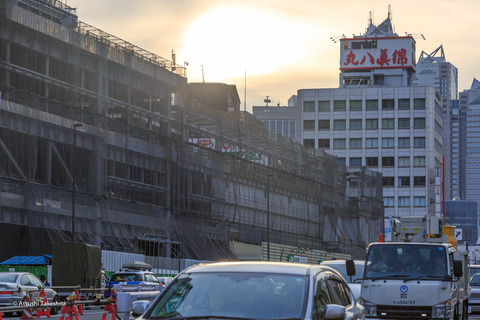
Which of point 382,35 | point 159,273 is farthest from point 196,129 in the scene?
point 382,35

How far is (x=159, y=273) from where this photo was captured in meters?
65.9

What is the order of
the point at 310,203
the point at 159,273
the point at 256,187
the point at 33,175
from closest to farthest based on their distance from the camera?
the point at 33,175
the point at 159,273
the point at 256,187
the point at 310,203

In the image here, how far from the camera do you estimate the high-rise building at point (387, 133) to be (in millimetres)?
154750

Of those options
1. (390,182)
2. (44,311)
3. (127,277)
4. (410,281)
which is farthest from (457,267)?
(390,182)

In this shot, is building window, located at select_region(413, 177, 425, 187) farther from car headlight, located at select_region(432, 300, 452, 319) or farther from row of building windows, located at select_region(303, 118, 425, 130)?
car headlight, located at select_region(432, 300, 452, 319)

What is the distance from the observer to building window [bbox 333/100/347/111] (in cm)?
15625

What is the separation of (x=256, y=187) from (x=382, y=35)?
82.3 metres

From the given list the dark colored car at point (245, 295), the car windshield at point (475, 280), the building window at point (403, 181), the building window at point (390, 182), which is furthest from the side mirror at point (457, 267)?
the building window at point (390, 182)

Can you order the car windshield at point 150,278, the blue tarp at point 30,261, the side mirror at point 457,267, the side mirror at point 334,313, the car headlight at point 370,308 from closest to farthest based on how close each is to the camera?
the side mirror at point 334,313 < the side mirror at point 457,267 < the car headlight at point 370,308 < the car windshield at point 150,278 < the blue tarp at point 30,261

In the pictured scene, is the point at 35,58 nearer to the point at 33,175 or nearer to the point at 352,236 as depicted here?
the point at 33,175

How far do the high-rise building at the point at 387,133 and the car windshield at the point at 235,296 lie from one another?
480 ft

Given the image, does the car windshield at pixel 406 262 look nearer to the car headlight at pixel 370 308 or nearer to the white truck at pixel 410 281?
the white truck at pixel 410 281

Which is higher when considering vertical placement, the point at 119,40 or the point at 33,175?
the point at 119,40

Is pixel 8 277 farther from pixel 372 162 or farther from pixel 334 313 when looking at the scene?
pixel 372 162
